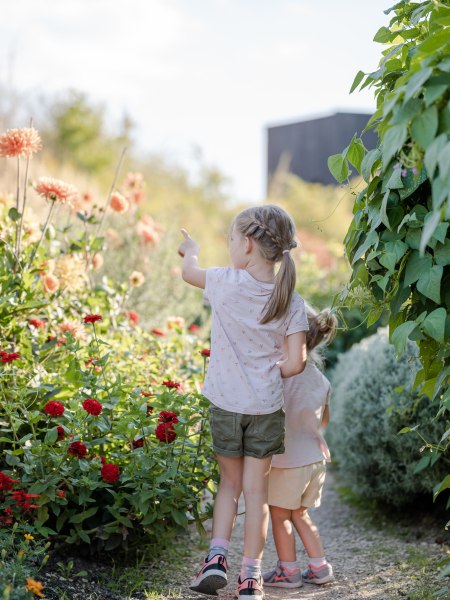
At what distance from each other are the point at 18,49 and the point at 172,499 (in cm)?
1396

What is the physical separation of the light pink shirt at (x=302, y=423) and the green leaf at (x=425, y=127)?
1.57 meters

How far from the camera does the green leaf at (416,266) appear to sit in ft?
6.86

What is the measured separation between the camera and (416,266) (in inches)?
83.4

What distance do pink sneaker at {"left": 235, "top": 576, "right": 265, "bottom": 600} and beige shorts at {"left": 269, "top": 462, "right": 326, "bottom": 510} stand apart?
1.43 feet

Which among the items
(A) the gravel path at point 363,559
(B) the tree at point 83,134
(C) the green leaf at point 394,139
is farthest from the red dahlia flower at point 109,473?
(B) the tree at point 83,134

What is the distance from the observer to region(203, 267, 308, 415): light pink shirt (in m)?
2.73

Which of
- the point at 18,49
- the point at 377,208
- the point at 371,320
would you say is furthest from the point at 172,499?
the point at 18,49

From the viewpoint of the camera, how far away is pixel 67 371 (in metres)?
3.06

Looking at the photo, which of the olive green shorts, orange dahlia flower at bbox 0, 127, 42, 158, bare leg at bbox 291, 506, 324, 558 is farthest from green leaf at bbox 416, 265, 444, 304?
orange dahlia flower at bbox 0, 127, 42, 158

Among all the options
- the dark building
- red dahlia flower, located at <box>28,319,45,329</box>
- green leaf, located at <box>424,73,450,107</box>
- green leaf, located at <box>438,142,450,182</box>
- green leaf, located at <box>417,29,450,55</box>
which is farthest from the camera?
the dark building

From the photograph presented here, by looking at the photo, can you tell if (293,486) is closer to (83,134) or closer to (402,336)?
(402,336)

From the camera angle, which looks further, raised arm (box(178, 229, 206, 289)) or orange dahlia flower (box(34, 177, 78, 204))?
orange dahlia flower (box(34, 177, 78, 204))

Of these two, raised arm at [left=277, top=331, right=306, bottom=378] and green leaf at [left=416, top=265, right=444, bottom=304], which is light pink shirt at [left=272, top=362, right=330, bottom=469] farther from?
green leaf at [left=416, top=265, right=444, bottom=304]

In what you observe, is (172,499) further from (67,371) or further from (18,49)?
(18,49)
